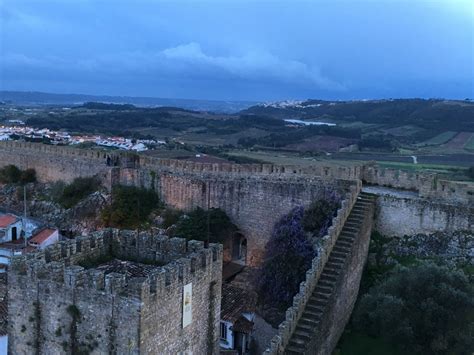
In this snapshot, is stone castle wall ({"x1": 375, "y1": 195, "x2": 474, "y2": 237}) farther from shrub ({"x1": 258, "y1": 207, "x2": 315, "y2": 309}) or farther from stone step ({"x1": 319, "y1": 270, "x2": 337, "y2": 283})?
stone step ({"x1": 319, "y1": 270, "x2": 337, "y2": 283})

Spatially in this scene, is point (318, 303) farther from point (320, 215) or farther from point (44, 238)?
point (44, 238)

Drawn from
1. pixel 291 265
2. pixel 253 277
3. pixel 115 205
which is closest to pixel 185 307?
pixel 291 265

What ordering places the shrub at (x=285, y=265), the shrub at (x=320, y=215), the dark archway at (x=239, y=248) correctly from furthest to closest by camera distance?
1. the dark archway at (x=239, y=248)
2. the shrub at (x=320, y=215)
3. the shrub at (x=285, y=265)

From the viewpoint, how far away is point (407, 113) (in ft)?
234

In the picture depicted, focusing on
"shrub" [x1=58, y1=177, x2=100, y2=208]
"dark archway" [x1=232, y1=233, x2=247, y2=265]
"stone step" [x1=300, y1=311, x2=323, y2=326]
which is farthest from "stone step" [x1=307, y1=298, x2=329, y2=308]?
"shrub" [x1=58, y1=177, x2=100, y2=208]

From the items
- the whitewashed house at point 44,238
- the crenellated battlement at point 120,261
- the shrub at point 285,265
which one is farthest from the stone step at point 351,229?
Answer: the whitewashed house at point 44,238

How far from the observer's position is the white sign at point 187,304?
10.1 meters

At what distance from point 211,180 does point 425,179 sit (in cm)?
827

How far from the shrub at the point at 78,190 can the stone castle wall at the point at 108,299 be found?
16466 mm

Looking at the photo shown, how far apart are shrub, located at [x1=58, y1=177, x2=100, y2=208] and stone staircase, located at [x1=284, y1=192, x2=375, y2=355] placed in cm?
1372

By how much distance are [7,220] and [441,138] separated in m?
42.3

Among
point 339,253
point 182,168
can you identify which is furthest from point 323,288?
point 182,168

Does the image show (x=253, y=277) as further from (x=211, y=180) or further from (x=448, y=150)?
(x=448, y=150)

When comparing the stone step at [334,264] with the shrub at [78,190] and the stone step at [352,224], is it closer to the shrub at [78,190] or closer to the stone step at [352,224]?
the stone step at [352,224]
